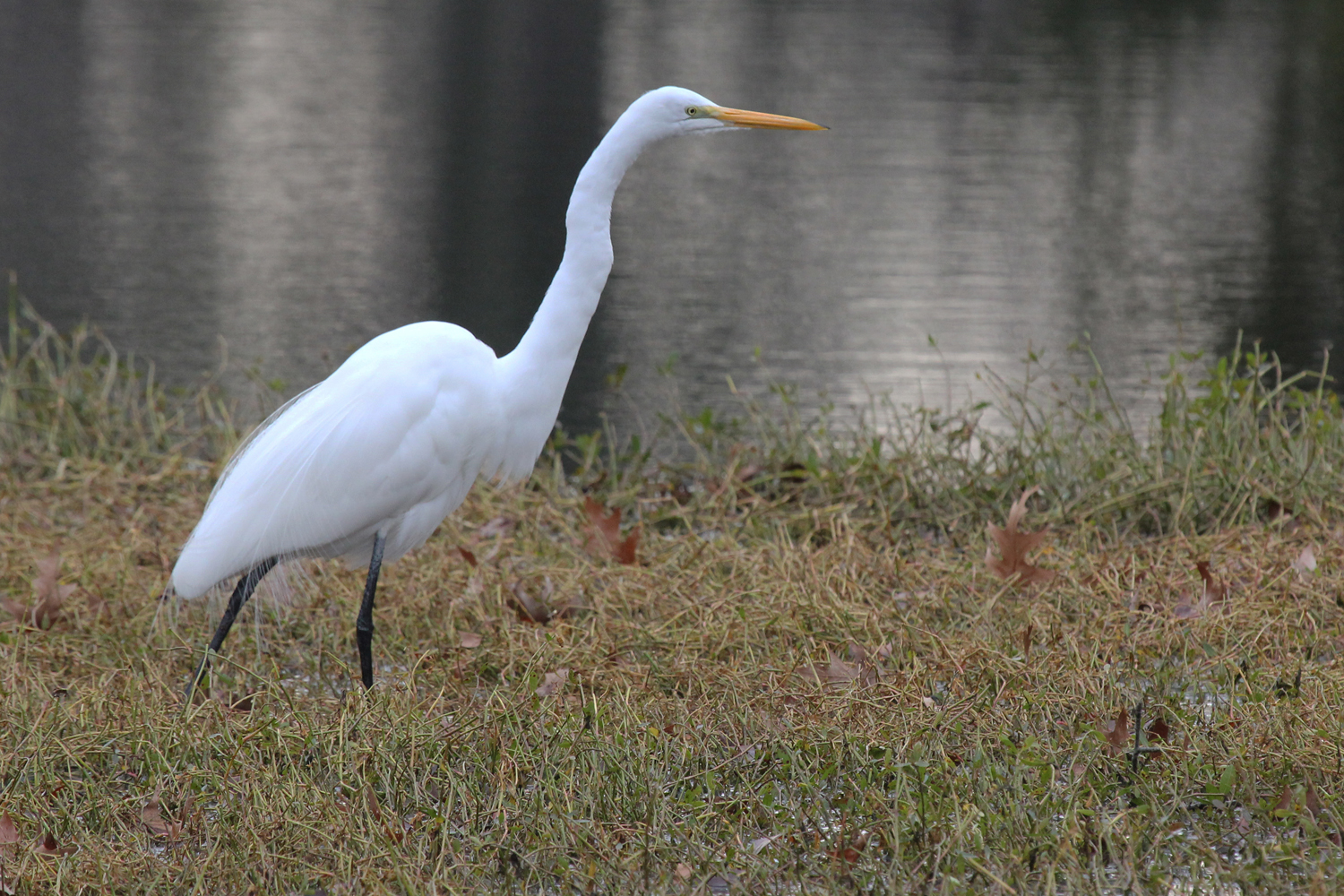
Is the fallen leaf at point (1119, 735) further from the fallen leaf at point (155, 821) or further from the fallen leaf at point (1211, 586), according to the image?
the fallen leaf at point (155, 821)

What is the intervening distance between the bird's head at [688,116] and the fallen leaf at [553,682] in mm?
1254

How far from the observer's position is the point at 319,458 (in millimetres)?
3299

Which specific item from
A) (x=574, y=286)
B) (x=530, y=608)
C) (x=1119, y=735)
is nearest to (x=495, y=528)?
(x=530, y=608)

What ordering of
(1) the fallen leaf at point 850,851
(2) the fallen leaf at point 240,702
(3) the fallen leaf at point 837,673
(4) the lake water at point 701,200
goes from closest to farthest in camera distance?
1. (1) the fallen leaf at point 850,851
2. (2) the fallen leaf at point 240,702
3. (3) the fallen leaf at point 837,673
4. (4) the lake water at point 701,200

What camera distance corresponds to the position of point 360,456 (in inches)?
129

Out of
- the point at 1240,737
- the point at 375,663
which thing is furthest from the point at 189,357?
the point at 1240,737

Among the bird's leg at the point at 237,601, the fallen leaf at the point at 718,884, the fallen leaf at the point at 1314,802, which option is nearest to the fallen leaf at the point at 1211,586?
the fallen leaf at the point at 1314,802

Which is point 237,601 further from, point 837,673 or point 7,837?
point 837,673

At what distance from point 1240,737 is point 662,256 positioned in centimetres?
720

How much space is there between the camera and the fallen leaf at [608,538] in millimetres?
4277

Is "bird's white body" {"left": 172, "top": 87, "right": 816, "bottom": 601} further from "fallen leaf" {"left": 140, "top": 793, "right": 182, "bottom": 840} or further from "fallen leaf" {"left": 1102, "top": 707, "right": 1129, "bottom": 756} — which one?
"fallen leaf" {"left": 1102, "top": 707, "right": 1129, "bottom": 756}

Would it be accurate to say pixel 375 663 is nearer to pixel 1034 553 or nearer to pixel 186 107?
pixel 1034 553

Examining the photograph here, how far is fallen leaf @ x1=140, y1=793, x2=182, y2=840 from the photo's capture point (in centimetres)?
259

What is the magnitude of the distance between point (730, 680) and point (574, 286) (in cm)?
96
